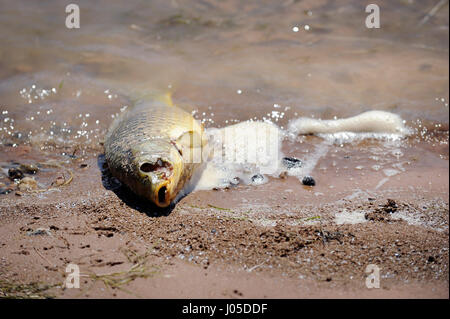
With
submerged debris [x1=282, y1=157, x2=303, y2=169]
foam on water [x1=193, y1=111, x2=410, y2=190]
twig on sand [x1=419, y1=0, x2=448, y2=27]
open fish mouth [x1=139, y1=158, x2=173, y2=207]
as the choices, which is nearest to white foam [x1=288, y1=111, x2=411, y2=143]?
foam on water [x1=193, y1=111, x2=410, y2=190]

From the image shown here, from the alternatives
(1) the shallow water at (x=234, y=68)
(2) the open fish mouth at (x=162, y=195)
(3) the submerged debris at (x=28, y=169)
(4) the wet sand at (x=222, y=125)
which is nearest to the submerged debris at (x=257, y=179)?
(4) the wet sand at (x=222, y=125)

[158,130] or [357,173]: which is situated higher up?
[158,130]

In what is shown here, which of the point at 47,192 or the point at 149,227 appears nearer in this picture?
the point at 149,227

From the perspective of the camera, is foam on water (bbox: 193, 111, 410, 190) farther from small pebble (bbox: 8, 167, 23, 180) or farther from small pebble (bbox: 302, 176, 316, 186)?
small pebble (bbox: 8, 167, 23, 180)

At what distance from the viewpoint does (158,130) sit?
427cm

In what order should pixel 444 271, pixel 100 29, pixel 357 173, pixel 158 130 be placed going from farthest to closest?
pixel 100 29 → pixel 357 173 → pixel 158 130 → pixel 444 271

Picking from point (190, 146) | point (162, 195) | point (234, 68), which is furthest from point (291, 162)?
point (234, 68)

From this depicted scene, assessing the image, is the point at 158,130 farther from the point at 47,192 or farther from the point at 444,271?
the point at 444,271

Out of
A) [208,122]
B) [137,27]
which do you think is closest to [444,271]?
[208,122]

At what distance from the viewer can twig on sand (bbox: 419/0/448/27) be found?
8.86m

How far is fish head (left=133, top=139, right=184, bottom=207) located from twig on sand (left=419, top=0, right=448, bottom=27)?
280 inches

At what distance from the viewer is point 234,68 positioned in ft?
23.7

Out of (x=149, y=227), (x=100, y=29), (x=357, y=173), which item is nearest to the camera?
(x=149, y=227)
